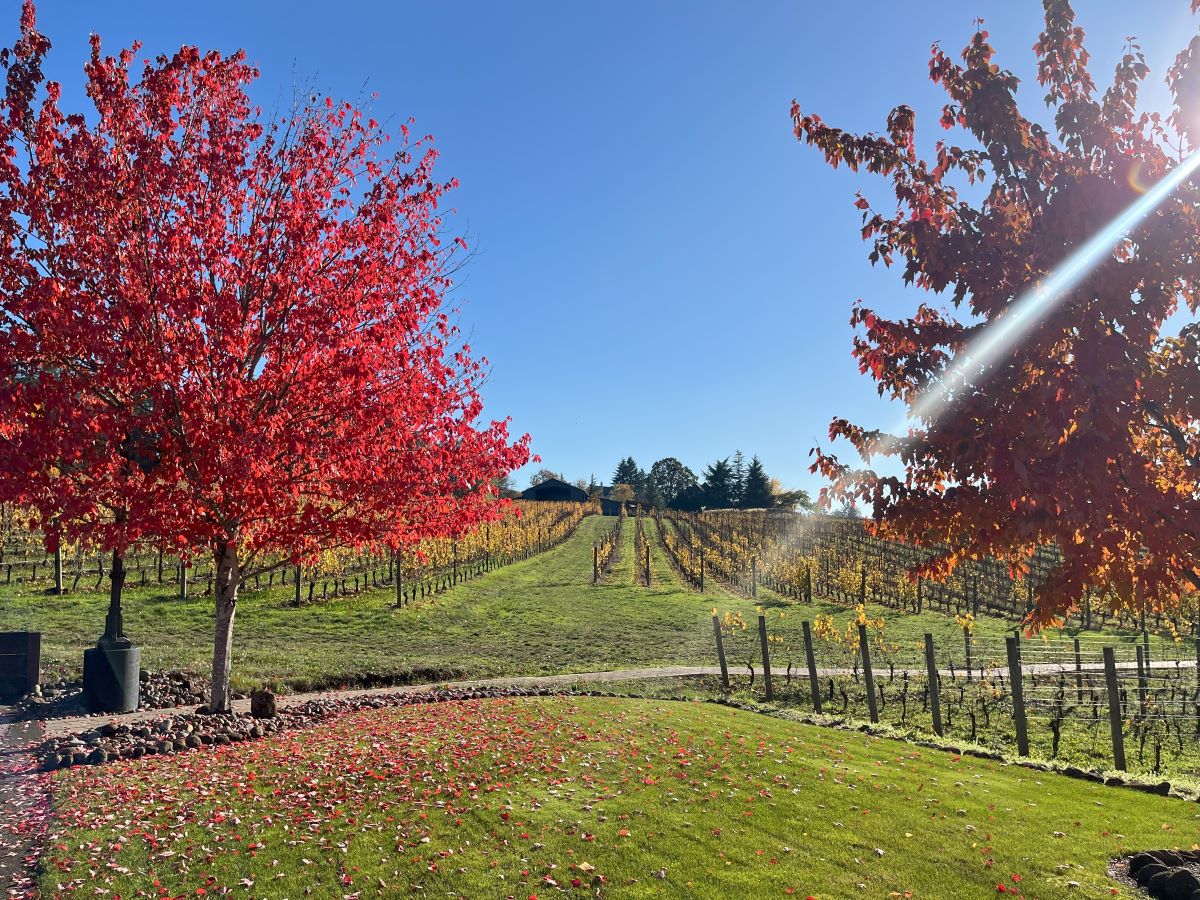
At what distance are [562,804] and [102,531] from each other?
7.01m

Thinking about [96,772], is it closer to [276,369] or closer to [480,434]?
[276,369]

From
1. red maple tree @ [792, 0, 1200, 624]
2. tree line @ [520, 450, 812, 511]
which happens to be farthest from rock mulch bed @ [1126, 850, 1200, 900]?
tree line @ [520, 450, 812, 511]

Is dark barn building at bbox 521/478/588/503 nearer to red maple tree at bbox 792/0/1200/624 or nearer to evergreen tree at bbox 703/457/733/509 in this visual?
evergreen tree at bbox 703/457/733/509

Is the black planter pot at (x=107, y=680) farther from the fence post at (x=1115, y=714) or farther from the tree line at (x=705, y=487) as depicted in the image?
the tree line at (x=705, y=487)

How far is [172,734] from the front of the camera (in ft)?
33.4

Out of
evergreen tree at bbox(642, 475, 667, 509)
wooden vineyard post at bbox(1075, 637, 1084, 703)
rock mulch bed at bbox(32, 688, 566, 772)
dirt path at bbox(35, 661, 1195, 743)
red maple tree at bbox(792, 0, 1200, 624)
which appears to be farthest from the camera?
evergreen tree at bbox(642, 475, 667, 509)

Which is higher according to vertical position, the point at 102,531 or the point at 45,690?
the point at 102,531

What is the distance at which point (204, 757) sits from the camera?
9.22 meters

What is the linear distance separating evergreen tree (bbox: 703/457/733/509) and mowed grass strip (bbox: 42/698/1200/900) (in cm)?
11039

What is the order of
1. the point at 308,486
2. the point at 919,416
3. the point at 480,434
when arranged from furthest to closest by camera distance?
the point at 480,434, the point at 308,486, the point at 919,416

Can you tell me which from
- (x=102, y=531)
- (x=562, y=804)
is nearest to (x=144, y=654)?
(x=102, y=531)

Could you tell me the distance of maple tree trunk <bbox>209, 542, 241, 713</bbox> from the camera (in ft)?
39.4

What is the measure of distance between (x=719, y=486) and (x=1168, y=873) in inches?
4594

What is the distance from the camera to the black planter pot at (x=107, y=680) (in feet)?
41.5
